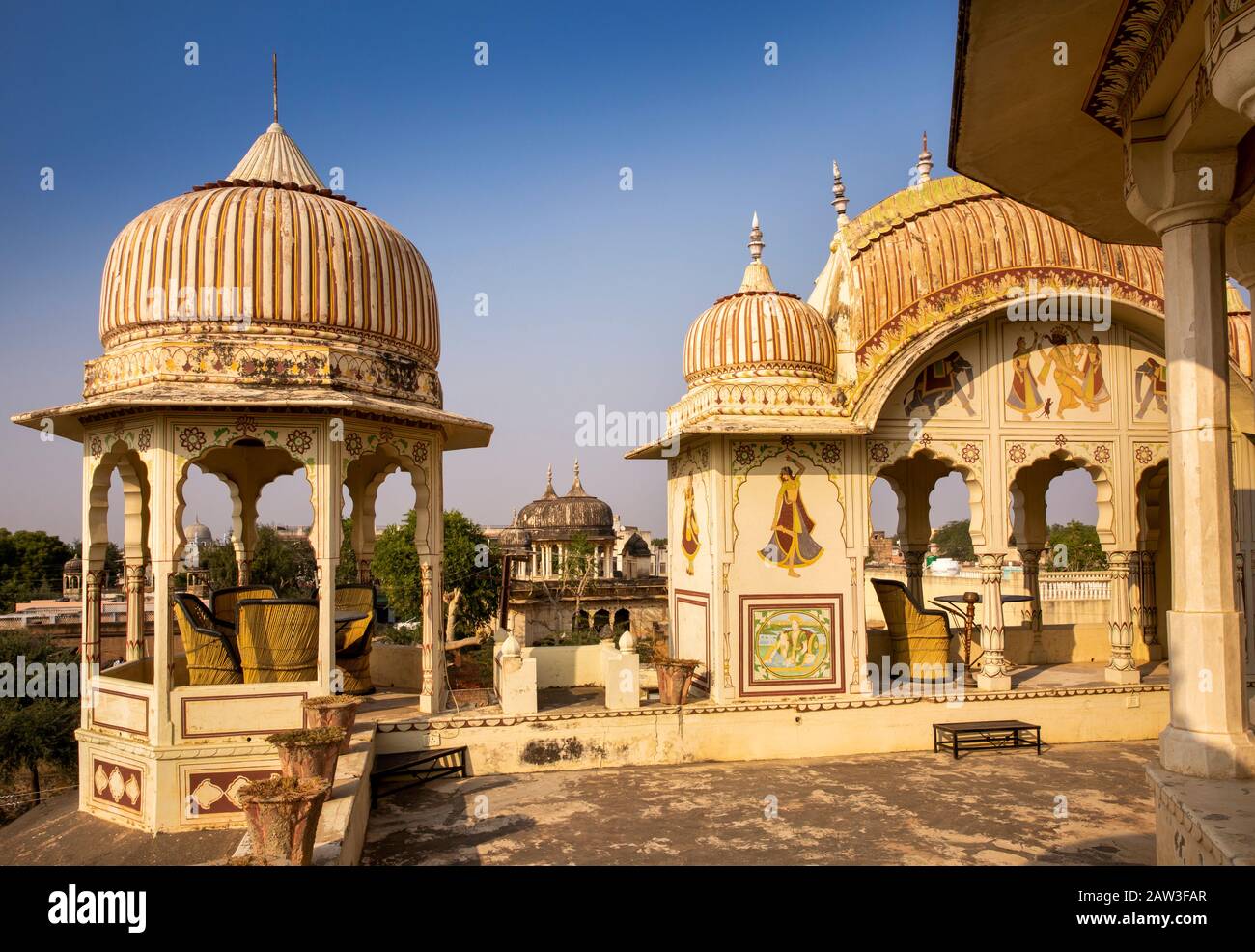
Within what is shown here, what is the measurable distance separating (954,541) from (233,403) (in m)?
96.8

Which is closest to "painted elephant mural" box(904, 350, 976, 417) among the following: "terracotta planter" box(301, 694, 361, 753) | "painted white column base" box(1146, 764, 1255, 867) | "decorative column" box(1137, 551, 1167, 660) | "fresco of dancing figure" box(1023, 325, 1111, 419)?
"fresco of dancing figure" box(1023, 325, 1111, 419)

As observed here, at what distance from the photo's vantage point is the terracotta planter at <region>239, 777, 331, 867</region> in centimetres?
545

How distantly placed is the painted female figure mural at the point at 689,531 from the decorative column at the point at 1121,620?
567 centimetres

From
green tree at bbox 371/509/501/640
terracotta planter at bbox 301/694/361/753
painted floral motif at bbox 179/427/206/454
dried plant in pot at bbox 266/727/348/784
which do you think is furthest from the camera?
green tree at bbox 371/509/501/640

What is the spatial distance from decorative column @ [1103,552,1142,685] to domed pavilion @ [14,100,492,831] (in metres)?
9.02

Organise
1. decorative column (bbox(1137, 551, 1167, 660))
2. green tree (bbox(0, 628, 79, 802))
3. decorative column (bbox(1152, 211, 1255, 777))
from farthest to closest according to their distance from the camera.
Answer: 1. green tree (bbox(0, 628, 79, 802))
2. decorative column (bbox(1137, 551, 1167, 660))
3. decorative column (bbox(1152, 211, 1255, 777))

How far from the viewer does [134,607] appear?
11.2 metres

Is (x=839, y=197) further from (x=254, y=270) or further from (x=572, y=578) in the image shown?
(x=572, y=578)

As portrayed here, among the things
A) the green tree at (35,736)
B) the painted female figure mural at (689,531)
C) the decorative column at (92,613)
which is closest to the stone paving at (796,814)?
the painted female figure mural at (689,531)

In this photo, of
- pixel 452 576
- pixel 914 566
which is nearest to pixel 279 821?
pixel 914 566

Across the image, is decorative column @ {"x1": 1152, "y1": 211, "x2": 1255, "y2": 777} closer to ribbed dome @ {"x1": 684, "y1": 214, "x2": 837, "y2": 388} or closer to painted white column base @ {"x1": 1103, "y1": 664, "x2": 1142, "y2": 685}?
ribbed dome @ {"x1": 684, "y1": 214, "x2": 837, "y2": 388}

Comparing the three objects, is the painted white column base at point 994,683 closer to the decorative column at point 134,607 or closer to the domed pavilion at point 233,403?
the domed pavilion at point 233,403
